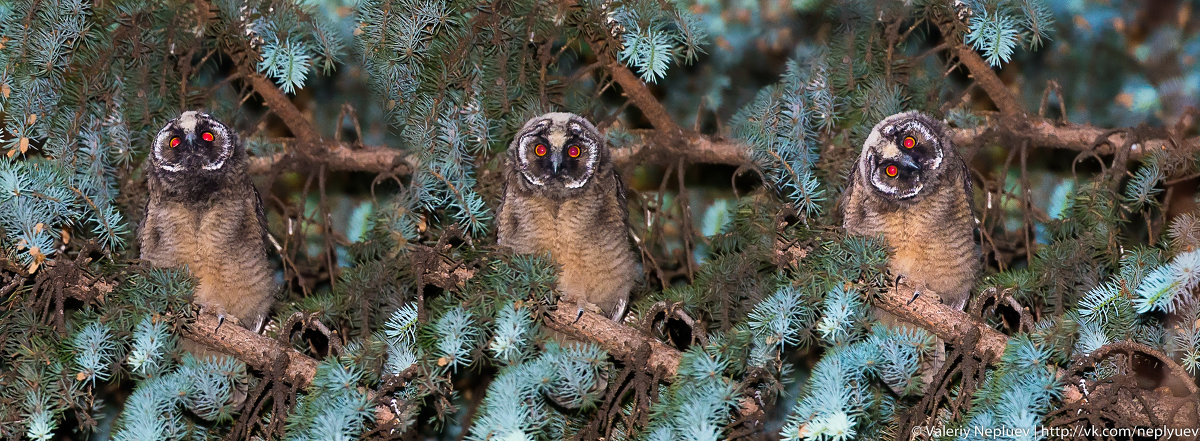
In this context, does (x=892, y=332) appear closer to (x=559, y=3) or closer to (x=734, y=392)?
(x=734, y=392)

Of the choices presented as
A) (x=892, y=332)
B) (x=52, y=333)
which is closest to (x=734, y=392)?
(x=892, y=332)

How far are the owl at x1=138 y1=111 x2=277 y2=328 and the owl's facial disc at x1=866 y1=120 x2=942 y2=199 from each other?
6.61 feet

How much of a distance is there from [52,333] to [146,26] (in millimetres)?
1005

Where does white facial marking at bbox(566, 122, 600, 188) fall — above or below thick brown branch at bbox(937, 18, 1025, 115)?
below

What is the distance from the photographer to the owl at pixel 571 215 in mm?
2984

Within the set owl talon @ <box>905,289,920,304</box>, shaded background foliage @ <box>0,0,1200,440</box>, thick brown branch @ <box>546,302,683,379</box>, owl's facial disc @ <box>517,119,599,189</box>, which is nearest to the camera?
shaded background foliage @ <box>0,0,1200,440</box>

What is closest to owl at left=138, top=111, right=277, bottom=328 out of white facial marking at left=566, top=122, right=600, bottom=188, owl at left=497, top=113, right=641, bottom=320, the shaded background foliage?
the shaded background foliage

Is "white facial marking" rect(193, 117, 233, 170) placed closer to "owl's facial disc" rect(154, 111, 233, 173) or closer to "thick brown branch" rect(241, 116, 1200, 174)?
"owl's facial disc" rect(154, 111, 233, 173)

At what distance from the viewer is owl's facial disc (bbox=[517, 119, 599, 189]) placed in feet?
9.52

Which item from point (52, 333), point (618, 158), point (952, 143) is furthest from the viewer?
point (618, 158)

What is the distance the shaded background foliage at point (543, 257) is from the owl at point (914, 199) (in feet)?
0.41

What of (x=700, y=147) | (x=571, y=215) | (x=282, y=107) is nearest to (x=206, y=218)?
(x=282, y=107)

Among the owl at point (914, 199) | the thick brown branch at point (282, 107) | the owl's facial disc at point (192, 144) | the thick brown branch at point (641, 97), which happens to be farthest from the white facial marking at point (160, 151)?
the owl at point (914, 199)

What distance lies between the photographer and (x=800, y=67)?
2.99 m
